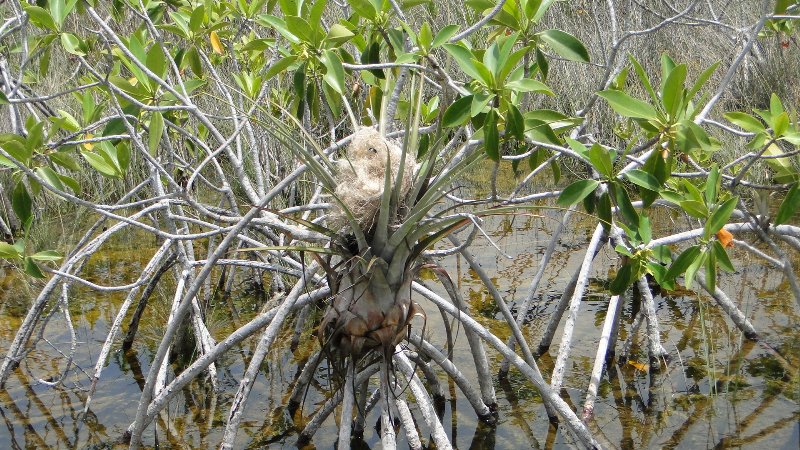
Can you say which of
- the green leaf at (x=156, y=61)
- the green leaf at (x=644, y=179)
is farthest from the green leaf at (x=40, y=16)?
the green leaf at (x=644, y=179)

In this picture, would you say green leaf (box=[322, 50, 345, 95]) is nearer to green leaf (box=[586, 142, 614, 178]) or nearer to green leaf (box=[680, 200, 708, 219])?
green leaf (box=[586, 142, 614, 178])

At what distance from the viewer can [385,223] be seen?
221 centimetres

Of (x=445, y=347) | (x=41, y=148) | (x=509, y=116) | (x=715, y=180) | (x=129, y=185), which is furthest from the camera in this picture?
(x=129, y=185)

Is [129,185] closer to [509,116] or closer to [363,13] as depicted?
[363,13]

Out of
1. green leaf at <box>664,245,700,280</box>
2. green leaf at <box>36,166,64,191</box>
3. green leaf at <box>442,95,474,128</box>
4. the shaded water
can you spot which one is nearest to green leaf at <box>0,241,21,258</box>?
green leaf at <box>36,166,64,191</box>

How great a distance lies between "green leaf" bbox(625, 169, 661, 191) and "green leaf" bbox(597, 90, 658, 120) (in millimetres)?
150

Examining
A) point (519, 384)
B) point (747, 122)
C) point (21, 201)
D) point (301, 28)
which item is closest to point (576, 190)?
point (747, 122)

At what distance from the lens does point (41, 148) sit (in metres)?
2.82

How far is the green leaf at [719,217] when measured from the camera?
2.17m

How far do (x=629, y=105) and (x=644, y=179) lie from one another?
203mm

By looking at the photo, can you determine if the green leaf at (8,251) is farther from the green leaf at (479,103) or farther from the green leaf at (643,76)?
the green leaf at (643,76)

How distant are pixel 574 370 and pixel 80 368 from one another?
237 centimetres

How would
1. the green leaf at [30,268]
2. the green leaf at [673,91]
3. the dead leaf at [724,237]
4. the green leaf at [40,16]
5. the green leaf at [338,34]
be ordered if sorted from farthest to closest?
the green leaf at [30,268]
the green leaf at [40,16]
the green leaf at [338,34]
the dead leaf at [724,237]
the green leaf at [673,91]

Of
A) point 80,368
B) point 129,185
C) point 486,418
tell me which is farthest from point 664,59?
point 129,185
